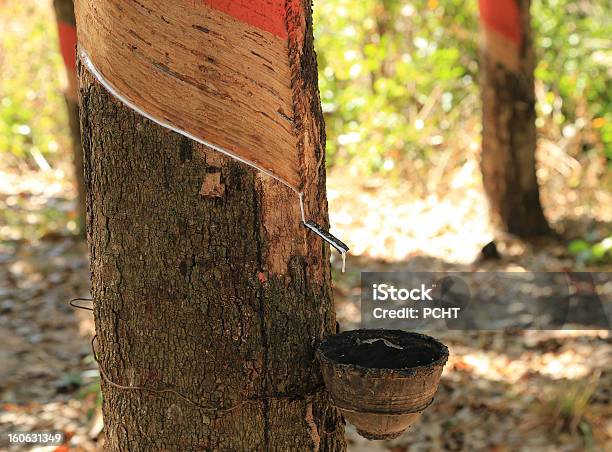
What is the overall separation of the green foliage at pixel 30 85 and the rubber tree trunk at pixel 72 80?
2657 millimetres

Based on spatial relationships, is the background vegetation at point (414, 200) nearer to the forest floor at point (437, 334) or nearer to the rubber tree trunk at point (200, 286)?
the forest floor at point (437, 334)

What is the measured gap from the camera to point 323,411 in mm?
1751

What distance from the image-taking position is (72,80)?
5812 millimetres

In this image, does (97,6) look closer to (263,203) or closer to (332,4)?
(263,203)

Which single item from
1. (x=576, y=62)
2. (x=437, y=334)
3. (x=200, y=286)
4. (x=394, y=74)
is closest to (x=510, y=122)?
(x=576, y=62)

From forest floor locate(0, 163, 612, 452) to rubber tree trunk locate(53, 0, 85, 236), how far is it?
41 cm

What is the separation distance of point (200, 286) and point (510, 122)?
4.49m

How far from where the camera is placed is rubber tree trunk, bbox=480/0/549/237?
5570 millimetres

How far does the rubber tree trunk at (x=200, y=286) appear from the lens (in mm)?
1562

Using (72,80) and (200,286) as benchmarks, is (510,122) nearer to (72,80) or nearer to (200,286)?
(72,80)

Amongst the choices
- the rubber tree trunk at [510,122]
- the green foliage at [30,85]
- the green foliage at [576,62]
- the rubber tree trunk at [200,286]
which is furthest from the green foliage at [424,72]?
the rubber tree trunk at [200,286]

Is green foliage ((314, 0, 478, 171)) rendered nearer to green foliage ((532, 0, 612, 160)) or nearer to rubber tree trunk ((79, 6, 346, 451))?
green foliage ((532, 0, 612, 160))

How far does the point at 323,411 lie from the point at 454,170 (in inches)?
218

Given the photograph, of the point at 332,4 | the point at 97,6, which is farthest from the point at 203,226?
A: the point at 332,4
